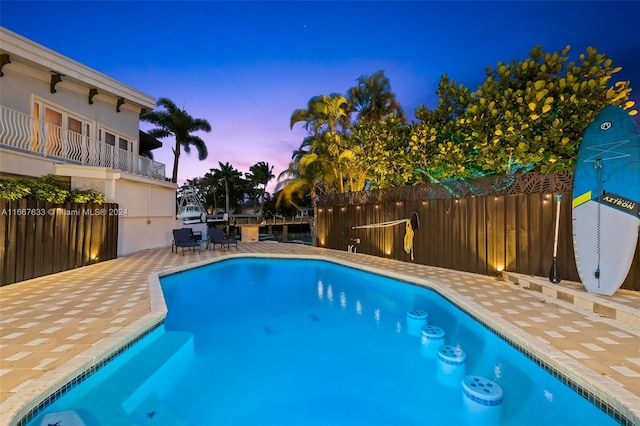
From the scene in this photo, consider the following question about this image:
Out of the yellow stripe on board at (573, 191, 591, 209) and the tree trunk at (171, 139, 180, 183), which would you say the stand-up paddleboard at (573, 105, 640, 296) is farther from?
the tree trunk at (171, 139, 180, 183)

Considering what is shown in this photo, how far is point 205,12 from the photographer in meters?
11.7

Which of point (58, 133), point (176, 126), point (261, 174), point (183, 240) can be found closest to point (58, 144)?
point (58, 133)

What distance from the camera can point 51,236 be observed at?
7.61 meters

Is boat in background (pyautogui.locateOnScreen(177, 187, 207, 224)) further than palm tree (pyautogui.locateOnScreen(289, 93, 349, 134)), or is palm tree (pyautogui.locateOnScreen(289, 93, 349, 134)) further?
boat in background (pyautogui.locateOnScreen(177, 187, 207, 224))

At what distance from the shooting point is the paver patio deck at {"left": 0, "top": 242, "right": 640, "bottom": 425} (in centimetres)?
288

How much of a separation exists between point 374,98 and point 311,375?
14.1 metres

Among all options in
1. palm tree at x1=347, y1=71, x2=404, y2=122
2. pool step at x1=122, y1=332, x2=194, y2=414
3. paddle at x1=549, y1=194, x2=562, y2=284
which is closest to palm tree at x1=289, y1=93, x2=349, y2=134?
palm tree at x1=347, y1=71, x2=404, y2=122

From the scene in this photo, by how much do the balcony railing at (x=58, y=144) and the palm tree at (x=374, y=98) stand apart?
10.3 meters

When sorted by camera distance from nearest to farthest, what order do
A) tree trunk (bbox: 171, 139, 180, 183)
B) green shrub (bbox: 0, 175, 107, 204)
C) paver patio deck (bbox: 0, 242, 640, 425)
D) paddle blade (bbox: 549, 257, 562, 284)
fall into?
paver patio deck (bbox: 0, 242, 640, 425) < paddle blade (bbox: 549, 257, 562, 284) < green shrub (bbox: 0, 175, 107, 204) < tree trunk (bbox: 171, 139, 180, 183)

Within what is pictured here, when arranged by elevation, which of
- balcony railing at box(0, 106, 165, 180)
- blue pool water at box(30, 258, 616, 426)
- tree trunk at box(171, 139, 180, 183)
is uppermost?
tree trunk at box(171, 139, 180, 183)

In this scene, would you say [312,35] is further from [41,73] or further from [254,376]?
[254,376]

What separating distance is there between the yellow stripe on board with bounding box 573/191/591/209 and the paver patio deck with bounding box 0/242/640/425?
156 cm

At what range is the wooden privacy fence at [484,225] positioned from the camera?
6.69 m

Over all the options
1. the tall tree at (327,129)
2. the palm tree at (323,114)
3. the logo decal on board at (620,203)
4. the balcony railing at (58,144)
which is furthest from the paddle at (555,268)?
the balcony railing at (58,144)
